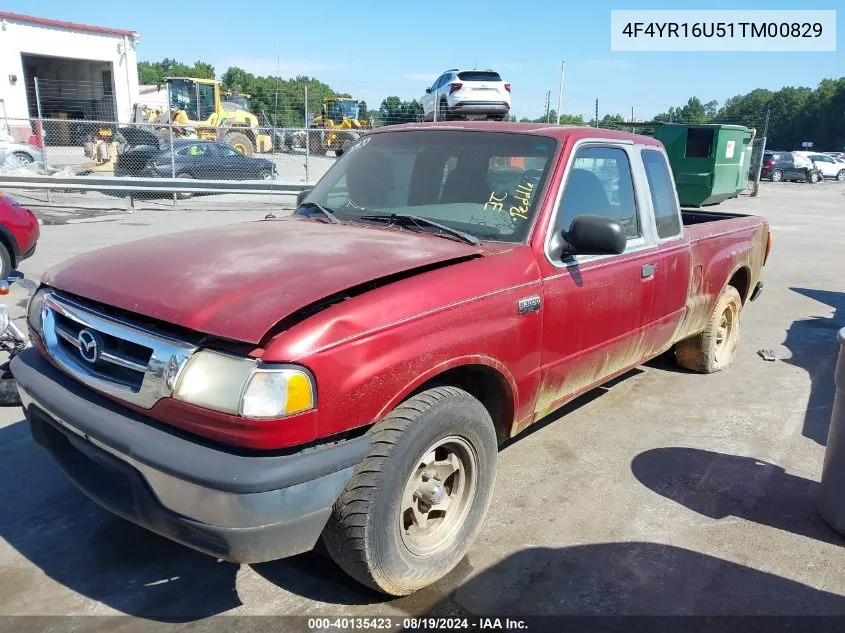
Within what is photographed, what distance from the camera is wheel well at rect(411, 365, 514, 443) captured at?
2957 mm

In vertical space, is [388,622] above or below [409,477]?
below

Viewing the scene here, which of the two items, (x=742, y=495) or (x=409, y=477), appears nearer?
(x=409, y=477)

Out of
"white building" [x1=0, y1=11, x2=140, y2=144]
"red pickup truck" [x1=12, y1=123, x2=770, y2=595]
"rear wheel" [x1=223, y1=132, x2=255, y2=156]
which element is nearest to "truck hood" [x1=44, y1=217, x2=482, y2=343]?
"red pickup truck" [x1=12, y1=123, x2=770, y2=595]

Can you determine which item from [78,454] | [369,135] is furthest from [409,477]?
[369,135]

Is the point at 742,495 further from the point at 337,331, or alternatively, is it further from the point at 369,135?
the point at 369,135

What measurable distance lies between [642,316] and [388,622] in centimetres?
238

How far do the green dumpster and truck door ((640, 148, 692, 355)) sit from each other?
1368 cm

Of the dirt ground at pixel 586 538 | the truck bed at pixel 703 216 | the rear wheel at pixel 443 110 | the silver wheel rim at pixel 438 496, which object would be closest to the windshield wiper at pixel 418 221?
the silver wheel rim at pixel 438 496

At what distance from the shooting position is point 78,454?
265 centimetres

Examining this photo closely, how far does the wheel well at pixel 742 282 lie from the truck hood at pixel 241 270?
357 cm

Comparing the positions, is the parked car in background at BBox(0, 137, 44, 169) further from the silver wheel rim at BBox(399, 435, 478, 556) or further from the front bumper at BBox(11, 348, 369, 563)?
the silver wheel rim at BBox(399, 435, 478, 556)

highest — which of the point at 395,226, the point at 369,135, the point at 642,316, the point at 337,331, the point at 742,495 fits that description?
the point at 369,135

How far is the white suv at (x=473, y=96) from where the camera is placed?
54.8ft

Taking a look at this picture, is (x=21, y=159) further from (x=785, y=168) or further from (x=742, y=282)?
(x=785, y=168)
